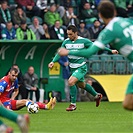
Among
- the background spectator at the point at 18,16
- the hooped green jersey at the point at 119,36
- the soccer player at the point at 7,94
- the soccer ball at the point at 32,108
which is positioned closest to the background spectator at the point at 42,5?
the background spectator at the point at 18,16

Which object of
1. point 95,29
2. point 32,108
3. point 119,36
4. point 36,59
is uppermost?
point 119,36

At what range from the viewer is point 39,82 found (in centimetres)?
2409

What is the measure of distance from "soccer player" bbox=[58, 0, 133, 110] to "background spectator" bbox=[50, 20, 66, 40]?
541 inches

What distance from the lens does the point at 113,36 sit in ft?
35.7

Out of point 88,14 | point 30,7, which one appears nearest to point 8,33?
point 30,7

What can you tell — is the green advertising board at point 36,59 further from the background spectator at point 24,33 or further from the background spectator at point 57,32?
the background spectator at point 57,32

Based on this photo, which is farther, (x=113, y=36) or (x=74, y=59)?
(x=74, y=59)

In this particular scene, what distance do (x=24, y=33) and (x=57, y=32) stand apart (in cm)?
150

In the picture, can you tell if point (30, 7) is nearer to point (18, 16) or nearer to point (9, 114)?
point (18, 16)

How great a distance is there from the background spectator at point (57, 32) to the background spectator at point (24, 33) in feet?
3.25

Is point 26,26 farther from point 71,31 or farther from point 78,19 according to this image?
point 71,31

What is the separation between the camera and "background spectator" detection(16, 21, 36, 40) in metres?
24.0

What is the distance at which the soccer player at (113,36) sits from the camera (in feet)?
35.2

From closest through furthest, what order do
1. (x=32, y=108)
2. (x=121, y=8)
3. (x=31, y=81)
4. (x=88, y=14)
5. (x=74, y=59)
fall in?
(x=32, y=108), (x=74, y=59), (x=31, y=81), (x=88, y=14), (x=121, y=8)
